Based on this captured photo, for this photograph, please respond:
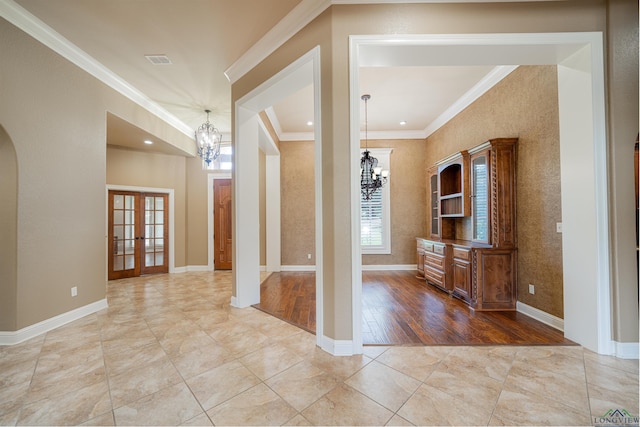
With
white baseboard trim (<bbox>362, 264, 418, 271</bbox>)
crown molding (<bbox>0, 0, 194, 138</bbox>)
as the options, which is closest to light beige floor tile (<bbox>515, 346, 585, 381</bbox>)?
white baseboard trim (<bbox>362, 264, 418, 271</bbox>)

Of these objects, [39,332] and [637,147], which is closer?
[637,147]

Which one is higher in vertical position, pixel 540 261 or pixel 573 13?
pixel 573 13

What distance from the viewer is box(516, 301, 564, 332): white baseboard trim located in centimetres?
285

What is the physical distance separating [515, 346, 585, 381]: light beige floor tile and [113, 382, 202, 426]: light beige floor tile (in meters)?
2.64

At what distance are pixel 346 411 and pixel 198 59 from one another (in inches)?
167

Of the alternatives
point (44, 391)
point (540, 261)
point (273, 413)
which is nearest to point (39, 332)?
point (44, 391)

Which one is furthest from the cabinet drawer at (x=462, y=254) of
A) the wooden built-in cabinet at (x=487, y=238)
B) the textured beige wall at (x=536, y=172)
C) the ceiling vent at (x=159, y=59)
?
the ceiling vent at (x=159, y=59)

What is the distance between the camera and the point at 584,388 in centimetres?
181

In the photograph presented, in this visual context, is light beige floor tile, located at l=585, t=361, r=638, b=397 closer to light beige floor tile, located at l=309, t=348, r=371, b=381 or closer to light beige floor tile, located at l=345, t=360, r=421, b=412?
light beige floor tile, located at l=345, t=360, r=421, b=412

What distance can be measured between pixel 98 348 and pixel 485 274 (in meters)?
4.59

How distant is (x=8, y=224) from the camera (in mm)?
2703

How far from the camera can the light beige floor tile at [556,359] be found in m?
2.03

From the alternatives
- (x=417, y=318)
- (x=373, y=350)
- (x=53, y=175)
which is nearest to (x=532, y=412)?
(x=373, y=350)

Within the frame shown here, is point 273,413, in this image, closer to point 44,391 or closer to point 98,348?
point 44,391
